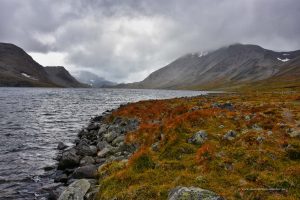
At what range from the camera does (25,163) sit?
89.7 feet

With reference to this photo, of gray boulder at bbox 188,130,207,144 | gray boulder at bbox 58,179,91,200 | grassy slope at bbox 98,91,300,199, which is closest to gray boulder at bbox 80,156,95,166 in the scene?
grassy slope at bbox 98,91,300,199

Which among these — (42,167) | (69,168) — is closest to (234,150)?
(69,168)

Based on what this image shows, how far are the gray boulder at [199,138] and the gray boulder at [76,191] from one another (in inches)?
261

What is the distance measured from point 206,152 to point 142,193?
4.76 meters

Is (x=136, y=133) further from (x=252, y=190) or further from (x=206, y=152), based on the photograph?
(x=252, y=190)

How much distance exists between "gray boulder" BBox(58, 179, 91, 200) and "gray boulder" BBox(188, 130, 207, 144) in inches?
261

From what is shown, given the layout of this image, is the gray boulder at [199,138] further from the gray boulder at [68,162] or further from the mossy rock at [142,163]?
the gray boulder at [68,162]

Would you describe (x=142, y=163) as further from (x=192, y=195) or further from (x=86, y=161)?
(x=86, y=161)

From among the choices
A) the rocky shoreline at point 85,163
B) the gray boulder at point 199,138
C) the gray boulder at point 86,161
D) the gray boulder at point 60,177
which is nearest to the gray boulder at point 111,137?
the rocky shoreline at point 85,163

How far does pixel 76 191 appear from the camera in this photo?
14.2 m

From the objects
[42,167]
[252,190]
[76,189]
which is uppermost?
[252,190]

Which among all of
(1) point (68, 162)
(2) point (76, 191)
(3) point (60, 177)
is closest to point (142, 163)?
(2) point (76, 191)

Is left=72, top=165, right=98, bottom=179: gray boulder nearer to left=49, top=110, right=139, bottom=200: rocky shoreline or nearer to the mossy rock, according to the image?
left=49, top=110, right=139, bottom=200: rocky shoreline

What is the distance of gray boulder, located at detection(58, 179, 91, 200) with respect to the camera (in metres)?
13.9
